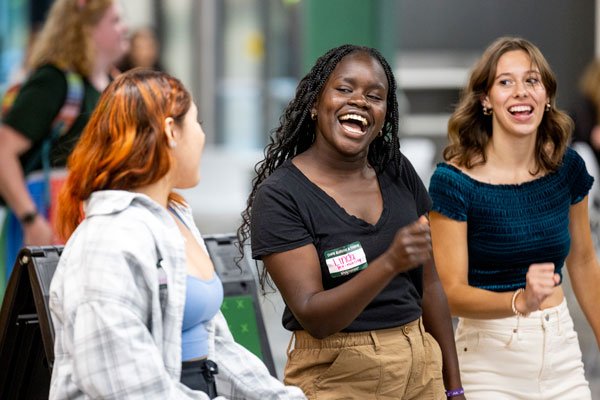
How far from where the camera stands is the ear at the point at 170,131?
7.42 feet

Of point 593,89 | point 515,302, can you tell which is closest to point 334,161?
point 515,302

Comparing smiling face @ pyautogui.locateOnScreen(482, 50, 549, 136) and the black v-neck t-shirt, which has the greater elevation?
smiling face @ pyautogui.locateOnScreen(482, 50, 549, 136)

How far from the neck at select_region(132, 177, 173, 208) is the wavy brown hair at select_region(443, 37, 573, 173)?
1.19 metres

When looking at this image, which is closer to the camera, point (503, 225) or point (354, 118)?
point (354, 118)

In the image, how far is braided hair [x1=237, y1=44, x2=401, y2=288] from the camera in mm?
2609

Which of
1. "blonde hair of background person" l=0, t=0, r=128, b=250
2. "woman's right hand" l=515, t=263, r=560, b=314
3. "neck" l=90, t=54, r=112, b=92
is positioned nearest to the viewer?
"woman's right hand" l=515, t=263, r=560, b=314

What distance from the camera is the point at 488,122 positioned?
3.28 metres

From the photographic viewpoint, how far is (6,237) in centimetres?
471

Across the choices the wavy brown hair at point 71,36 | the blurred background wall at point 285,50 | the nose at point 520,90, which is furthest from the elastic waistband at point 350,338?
the blurred background wall at point 285,50

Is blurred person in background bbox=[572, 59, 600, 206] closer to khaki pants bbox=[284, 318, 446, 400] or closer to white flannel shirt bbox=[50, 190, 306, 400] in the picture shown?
khaki pants bbox=[284, 318, 446, 400]

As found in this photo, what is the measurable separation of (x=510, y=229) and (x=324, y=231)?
87 centimetres

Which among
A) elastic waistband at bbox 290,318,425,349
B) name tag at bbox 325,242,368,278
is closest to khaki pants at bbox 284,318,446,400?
elastic waistband at bbox 290,318,425,349

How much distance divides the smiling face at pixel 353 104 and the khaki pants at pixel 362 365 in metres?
0.48

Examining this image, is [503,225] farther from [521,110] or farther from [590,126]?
[590,126]
